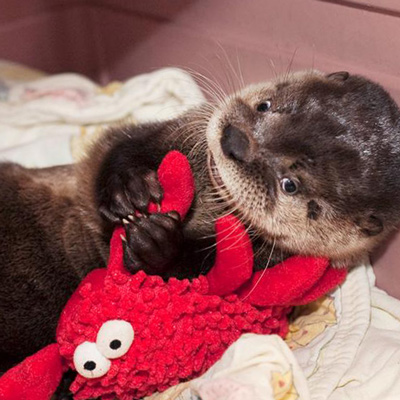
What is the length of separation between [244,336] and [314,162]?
43 centimetres

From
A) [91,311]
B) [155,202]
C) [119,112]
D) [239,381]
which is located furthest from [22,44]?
[239,381]

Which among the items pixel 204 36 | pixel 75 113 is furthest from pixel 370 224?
pixel 75 113

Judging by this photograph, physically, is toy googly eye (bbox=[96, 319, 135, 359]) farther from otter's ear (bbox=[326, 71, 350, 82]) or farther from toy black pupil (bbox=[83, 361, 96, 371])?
otter's ear (bbox=[326, 71, 350, 82])

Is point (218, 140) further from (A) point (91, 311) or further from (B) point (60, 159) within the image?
(B) point (60, 159)

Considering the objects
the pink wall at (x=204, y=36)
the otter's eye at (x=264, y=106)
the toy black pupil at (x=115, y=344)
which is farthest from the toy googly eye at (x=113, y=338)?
the pink wall at (x=204, y=36)

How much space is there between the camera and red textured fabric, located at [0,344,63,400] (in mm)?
1518

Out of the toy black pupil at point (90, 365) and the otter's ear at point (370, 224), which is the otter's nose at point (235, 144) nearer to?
the otter's ear at point (370, 224)

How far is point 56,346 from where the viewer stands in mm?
1597

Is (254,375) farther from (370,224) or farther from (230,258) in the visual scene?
(370,224)

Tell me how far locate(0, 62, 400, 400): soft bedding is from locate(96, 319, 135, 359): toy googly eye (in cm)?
20

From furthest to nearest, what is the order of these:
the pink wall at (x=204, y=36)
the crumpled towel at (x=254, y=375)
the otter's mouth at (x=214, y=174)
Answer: the pink wall at (x=204, y=36)
the otter's mouth at (x=214, y=174)
the crumpled towel at (x=254, y=375)

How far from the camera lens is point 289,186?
148cm

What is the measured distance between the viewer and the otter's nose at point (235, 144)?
1.48m

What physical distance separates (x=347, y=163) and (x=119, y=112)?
1.22 meters
